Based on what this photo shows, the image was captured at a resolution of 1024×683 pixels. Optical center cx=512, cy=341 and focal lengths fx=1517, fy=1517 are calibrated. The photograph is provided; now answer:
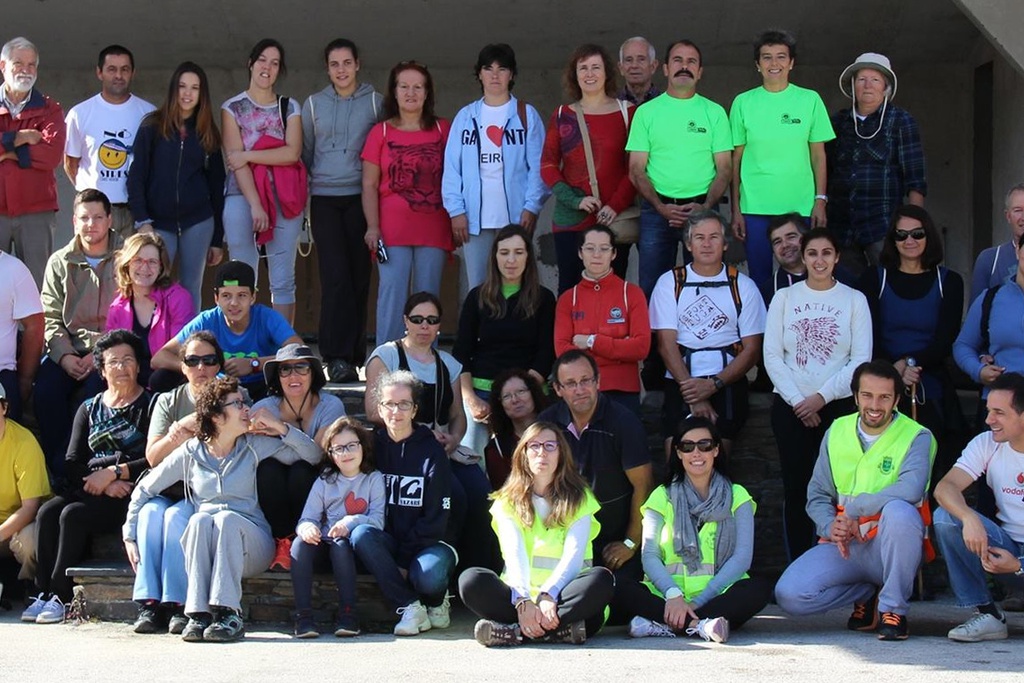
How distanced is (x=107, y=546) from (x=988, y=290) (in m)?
4.15

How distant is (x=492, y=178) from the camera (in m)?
7.66

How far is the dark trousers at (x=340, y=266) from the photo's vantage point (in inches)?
311

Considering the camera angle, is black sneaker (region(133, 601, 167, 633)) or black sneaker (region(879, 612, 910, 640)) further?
black sneaker (region(133, 601, 167, 633))

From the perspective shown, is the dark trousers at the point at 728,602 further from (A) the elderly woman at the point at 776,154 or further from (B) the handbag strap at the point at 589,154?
(B) the handbag strap at the point at 589,154

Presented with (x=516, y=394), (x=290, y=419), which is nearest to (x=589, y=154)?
(x=516, y=394)

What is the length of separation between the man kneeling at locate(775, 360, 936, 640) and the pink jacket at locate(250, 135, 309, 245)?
3076 mm

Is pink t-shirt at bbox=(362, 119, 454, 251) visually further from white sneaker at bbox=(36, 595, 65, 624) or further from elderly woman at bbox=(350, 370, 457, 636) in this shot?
white sneaker at bbox=(36, 595, 65, 624)

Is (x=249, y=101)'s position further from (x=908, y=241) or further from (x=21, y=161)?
(x=908, y=241)

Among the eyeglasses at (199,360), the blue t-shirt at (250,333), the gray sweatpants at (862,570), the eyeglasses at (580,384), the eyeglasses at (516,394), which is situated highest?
the blue t-shirt at (250,333)

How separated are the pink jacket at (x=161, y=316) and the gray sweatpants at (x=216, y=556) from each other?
1.36 meters

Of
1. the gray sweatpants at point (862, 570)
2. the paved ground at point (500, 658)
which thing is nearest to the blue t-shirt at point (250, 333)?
the paved ground at point (500, 658)

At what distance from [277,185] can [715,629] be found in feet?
11.0

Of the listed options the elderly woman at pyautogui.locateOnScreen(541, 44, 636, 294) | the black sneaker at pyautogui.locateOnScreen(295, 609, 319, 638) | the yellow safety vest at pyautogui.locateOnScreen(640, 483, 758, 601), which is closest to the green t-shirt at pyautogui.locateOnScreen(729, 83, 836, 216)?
the elderly woman at pyautogui.locateOnScreen(541, 44, 636, 294)

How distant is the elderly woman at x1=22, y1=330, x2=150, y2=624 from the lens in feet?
21.7
